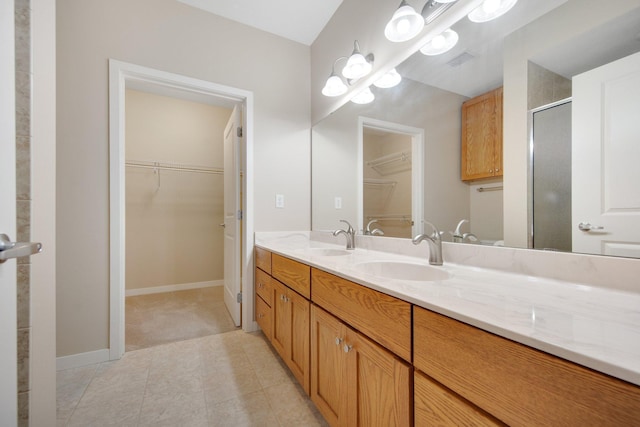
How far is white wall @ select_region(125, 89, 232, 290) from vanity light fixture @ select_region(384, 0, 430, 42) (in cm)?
284

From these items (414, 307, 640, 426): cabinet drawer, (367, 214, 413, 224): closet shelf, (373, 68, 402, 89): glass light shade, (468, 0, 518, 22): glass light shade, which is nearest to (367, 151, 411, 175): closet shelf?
(367, 214, 413, 224): closet shelf

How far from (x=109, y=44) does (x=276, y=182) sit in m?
1.43

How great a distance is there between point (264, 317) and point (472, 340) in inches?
62.6

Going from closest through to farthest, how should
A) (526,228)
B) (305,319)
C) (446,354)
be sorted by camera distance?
(446,354)
(526,228)
(305,319)

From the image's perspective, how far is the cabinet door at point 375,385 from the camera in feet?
2.17

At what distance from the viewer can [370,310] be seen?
786 millimetres

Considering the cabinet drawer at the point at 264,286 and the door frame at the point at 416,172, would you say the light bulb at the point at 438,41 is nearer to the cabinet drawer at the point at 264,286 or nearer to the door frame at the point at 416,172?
the door frame at the point at 416,172

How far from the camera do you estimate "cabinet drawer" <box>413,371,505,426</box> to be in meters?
0.49

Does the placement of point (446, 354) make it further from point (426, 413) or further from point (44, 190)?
point (44, 190)

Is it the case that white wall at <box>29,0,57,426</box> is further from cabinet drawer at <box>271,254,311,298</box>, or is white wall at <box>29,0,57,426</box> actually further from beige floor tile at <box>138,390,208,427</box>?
cabinet drawer at <box>271,254,311,298</box>

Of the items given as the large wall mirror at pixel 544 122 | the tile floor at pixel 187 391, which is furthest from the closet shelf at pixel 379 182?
the tile floor at pixel 187 391

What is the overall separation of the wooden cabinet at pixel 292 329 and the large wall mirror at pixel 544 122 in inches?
29.9

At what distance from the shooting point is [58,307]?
154cm

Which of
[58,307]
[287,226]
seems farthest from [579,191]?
[58,307]
